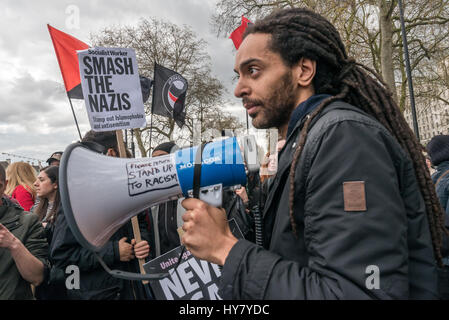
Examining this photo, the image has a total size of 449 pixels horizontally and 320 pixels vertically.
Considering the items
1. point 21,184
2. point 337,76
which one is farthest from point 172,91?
point 337,76

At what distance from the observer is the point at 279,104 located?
1149mm

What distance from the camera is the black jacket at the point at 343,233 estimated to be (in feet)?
2.44

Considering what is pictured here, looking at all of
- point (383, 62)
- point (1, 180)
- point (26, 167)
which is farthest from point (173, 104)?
point (383, 62)

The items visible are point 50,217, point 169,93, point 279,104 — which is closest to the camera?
point 279,104

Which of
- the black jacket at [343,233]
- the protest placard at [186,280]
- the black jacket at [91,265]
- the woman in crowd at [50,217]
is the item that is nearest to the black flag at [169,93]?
the woman in crowd at [50,217]

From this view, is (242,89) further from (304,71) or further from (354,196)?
(354,196)

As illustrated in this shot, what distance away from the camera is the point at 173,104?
4.77m

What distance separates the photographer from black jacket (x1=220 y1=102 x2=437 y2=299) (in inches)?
29.3

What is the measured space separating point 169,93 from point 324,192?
4.34 m

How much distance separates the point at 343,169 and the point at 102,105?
77.6 inches

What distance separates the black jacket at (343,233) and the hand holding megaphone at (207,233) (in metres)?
0.07

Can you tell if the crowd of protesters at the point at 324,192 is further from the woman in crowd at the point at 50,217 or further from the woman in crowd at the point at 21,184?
the woman in crowd at the point at 21,184
